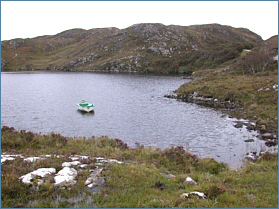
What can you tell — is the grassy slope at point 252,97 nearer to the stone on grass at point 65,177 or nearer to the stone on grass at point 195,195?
the stone on grass at point 195,195

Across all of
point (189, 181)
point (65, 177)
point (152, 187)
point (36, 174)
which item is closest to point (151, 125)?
point (189, 181)

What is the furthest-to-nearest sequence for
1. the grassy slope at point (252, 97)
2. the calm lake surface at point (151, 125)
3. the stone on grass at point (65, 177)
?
the grassy slope at point (252, 97), the calm lake surface at point (151, 125), the stone on grass at point (65, 177)

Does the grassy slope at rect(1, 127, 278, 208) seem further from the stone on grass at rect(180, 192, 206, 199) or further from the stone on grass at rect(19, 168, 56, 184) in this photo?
the stone on grass at rect(19, 168, 56, 184)

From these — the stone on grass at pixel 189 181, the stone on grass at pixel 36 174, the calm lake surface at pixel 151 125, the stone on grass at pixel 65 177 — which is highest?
the stone on grass at pixel 36 174

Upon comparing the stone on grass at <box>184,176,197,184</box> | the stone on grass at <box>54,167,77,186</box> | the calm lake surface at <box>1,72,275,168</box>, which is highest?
the stone on grass at <box>54,167,77,186</box>

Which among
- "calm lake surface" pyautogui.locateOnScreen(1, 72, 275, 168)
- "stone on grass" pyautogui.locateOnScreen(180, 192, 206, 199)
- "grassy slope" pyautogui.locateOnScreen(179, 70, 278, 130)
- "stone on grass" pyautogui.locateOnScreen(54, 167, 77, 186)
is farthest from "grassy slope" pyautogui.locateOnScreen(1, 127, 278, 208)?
"grassy slope" pyautogui.locateOnScreen(179, 70, 278, 130)

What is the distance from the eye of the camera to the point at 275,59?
252ft

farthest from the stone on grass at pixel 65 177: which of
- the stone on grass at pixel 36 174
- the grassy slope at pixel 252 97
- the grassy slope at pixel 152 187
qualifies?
the grassy slope at pixel 252 97

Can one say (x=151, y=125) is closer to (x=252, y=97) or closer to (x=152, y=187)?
(x=152, y=187)

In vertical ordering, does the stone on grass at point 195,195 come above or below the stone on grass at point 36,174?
below

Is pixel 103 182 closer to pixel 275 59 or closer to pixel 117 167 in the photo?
pixel 117 167

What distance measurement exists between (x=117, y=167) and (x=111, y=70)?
633 feet

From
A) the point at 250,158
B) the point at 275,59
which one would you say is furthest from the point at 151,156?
the point at 275,59

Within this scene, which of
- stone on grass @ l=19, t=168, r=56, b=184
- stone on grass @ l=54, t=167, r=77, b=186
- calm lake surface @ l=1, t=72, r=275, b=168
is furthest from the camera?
calm lake surface @ l=1, t=72, r=275, b=168
